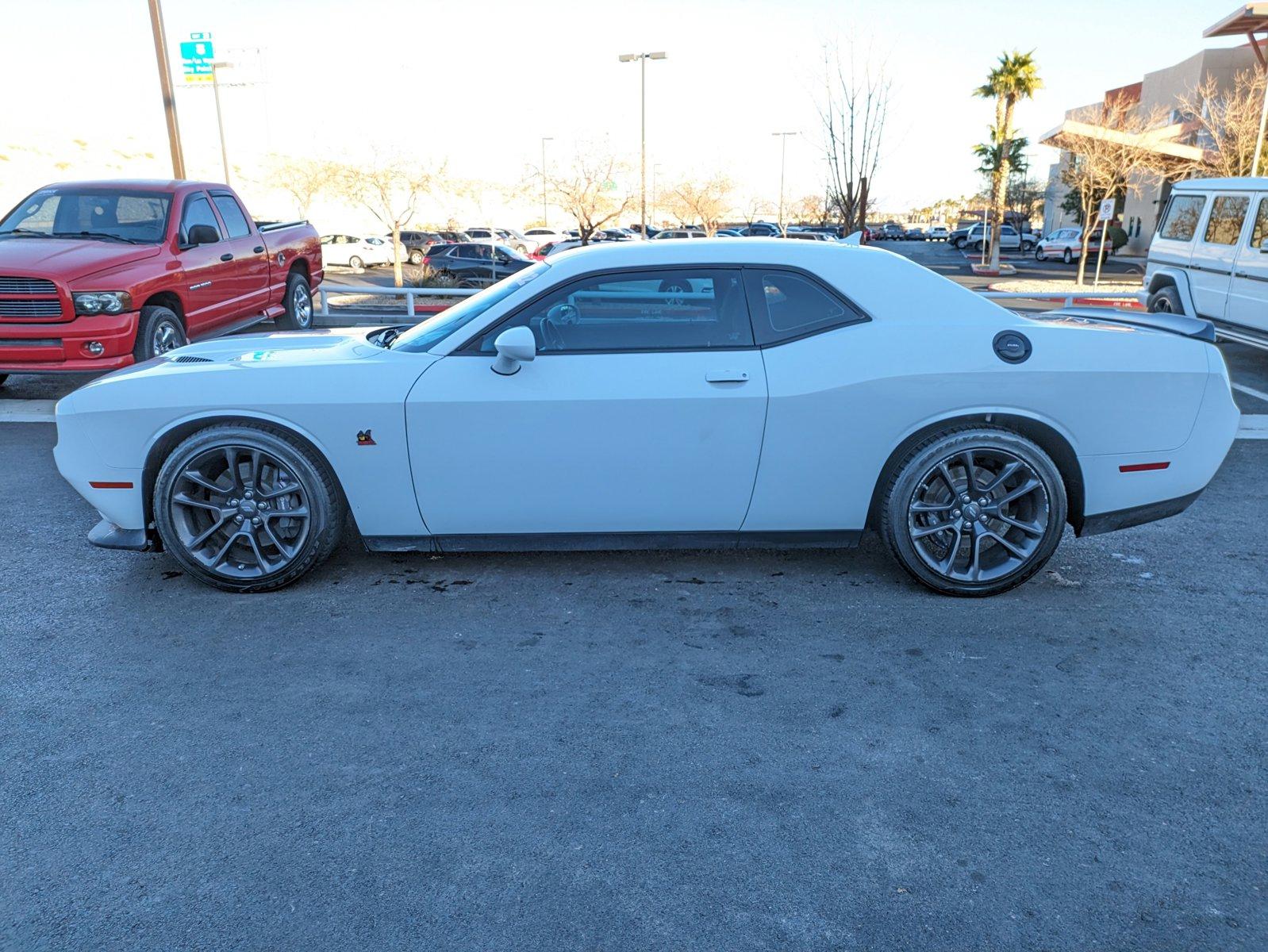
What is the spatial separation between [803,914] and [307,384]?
9.98 ft

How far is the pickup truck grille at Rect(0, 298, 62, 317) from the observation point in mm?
8109

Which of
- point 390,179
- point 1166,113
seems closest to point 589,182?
point 390,179

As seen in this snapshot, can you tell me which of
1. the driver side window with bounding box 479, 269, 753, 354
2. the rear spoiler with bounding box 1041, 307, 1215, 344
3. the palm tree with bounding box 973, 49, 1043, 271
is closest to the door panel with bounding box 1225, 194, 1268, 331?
the rear spoiler with bounding box 1041, 307, 1215, 344

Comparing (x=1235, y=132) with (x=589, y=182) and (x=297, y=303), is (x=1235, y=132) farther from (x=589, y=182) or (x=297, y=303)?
(x=297, y=303)

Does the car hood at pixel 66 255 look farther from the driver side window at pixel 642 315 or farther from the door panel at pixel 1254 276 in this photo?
the door panel at pixel 1254 276

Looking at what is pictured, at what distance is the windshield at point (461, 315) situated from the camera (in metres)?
4.46

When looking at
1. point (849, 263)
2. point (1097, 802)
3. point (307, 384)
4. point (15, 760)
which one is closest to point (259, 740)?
point (15, 760)

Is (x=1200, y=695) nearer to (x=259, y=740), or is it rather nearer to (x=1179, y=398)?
(x=1179, y=398)

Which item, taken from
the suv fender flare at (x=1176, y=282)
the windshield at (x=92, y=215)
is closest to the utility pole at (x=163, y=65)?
the windshield at (x=92, y=215)

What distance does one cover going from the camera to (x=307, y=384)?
4.34 meters

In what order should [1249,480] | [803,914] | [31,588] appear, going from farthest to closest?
[1249,480] < [31,588] < [803,914]

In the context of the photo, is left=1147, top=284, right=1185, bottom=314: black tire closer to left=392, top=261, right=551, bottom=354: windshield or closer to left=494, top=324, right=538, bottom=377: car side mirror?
left=392, top=261, right=551, bottom=354: windshield

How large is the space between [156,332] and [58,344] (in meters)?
0.87

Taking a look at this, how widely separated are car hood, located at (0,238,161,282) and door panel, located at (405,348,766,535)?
5609 millimetres
